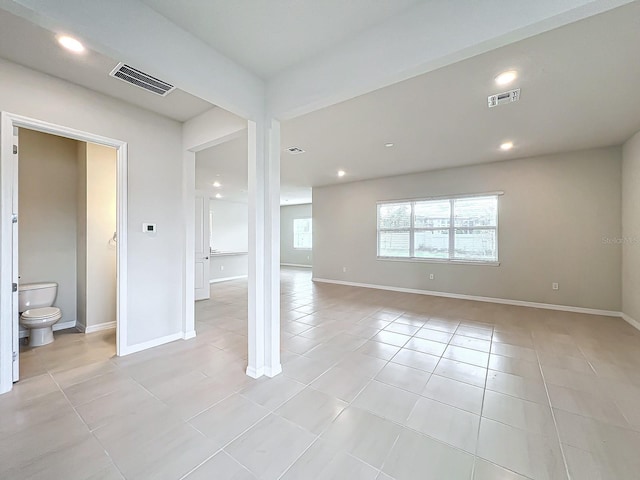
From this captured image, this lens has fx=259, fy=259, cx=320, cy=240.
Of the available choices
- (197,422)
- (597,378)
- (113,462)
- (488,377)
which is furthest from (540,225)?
(113,462)

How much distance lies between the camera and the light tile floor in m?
1.47

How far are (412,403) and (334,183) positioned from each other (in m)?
5.96

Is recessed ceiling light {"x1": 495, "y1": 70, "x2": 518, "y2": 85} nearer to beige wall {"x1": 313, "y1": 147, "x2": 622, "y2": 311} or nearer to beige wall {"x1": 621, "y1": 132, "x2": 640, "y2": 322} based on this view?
beige wall {"x1": 621, "y1": 132, "x2": 640, "y2": 322}

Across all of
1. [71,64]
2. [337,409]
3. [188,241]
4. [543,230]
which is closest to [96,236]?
[188,241]

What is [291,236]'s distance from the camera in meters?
11.5

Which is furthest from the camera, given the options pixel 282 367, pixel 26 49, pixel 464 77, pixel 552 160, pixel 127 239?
pixel 552 160

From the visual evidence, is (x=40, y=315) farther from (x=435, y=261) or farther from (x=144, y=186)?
(x=435, y=261)

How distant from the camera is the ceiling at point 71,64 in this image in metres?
1.85

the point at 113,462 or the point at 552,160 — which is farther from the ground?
the point at 552,160

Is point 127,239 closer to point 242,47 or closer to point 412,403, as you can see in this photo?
point 242,47

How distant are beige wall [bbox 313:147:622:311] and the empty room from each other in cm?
4

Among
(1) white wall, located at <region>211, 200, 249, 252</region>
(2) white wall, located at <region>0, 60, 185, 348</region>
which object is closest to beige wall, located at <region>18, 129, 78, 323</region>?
(2) white wall, located at <region>0, 60, 185, 348</region>

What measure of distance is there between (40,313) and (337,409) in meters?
3.61

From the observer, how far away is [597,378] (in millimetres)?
2393
